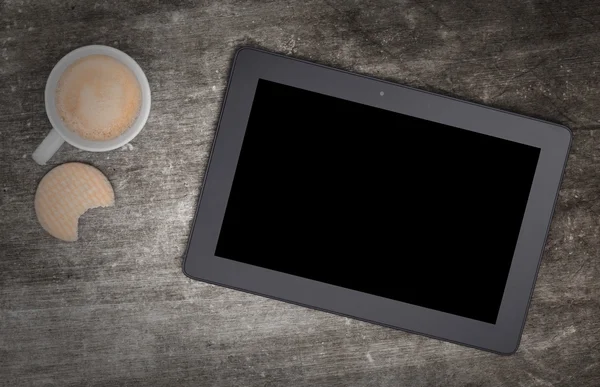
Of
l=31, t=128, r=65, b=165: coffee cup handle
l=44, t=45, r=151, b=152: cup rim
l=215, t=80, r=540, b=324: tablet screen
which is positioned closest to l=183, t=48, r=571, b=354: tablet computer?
l=215, t=80, r=540, b=324: tablet screen

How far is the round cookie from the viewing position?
39.0 inches

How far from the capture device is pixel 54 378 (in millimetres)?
1027

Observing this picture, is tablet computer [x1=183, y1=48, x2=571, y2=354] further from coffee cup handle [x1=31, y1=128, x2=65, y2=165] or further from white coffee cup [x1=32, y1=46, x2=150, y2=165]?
coffee cup handle [x1=31, y1=128, x2=65, y2=165]

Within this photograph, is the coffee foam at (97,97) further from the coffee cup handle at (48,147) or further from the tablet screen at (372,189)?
the tablet screen at (372,189)

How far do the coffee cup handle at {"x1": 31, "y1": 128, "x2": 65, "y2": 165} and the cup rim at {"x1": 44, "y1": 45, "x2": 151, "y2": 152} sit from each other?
33mm

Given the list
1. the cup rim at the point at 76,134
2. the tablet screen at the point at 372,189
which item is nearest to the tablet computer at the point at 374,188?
the tablet screen at the point at 372,189

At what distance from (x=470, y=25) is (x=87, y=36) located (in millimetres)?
686

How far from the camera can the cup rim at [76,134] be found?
3.10ft

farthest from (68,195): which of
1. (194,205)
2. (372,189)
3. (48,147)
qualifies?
(372,189)

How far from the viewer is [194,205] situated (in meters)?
1.00

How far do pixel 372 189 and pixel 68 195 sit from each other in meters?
0.54

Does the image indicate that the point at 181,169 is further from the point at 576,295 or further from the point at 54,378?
the point at 576,295

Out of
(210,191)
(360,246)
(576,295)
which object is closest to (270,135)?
(210,191)

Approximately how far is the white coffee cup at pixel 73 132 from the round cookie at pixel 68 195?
56 millimetres
